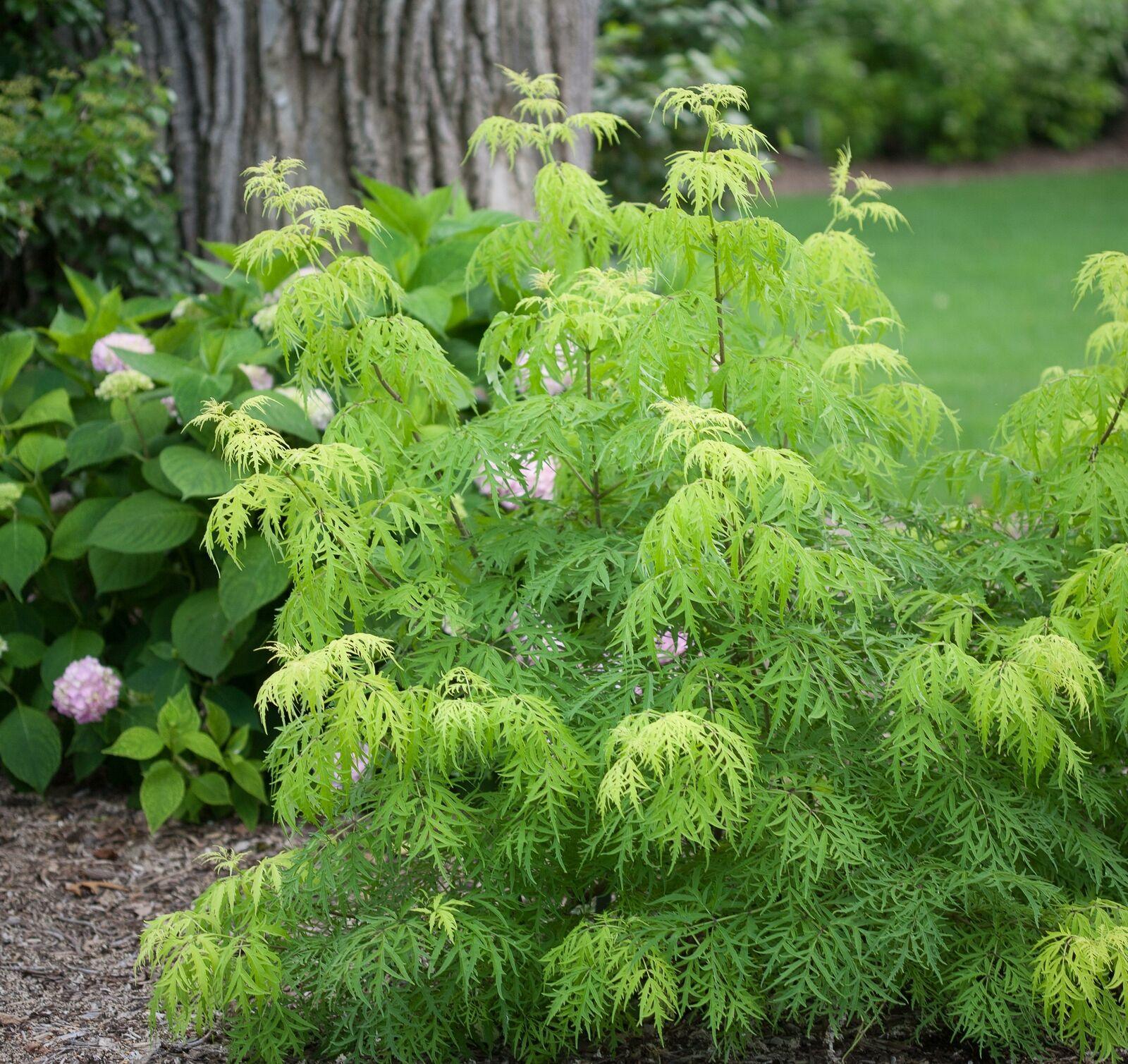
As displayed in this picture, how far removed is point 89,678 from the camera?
10.3ft

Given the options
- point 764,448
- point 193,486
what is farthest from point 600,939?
point 193,486

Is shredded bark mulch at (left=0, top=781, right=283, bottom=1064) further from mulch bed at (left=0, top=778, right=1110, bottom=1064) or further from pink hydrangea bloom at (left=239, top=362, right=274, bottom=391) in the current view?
pink hydrangea bloom at (left=239, top=362, right=274, bottom=391)

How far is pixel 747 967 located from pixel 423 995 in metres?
0.52

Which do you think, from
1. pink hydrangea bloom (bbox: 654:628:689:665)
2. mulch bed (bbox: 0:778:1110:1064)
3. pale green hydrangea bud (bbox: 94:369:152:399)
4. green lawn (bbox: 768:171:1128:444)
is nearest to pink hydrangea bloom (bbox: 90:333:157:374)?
pale green hydrangea bud (bbox: 94:369:152:399)

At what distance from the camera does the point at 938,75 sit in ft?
50.8

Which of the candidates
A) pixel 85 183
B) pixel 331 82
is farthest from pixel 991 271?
pixel 85 183

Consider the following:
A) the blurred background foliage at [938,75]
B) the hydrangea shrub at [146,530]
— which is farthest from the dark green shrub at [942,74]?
the hydrangea shrub at [146,530]

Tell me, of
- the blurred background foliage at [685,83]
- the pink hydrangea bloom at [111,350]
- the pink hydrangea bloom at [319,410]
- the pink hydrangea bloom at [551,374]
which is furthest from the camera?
the blurred background foliage at [685,83]

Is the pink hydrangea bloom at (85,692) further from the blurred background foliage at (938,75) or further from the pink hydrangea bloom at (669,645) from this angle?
the blurred background foliage at (938,75)

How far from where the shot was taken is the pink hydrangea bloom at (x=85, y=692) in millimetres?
3121

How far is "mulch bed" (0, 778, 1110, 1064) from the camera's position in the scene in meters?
2.22

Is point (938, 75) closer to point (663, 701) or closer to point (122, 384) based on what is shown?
point (122, 384)

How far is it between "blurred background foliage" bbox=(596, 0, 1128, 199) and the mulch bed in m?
12.7

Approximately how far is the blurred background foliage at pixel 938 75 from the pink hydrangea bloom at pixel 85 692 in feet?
41.2
